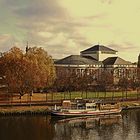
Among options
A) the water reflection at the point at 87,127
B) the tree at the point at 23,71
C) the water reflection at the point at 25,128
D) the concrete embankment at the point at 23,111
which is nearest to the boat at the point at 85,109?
the water reflection at the point at 87,127

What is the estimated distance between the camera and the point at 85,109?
221ft

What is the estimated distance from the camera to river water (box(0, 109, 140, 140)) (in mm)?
48219

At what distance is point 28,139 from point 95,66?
307 ft

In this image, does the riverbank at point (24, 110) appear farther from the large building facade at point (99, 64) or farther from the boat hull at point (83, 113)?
the large building facade at point (99, 64)

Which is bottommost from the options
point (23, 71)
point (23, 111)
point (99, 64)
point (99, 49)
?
point (23, 111)

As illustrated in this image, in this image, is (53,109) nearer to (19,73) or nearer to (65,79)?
(19,73)

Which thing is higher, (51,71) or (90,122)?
(51,71)

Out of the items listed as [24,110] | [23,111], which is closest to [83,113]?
[24,110]

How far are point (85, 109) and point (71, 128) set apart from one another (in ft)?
43.4

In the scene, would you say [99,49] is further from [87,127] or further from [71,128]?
[71,128]

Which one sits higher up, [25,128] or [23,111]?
[23,111]

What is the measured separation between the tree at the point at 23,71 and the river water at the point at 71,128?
35.7 feet

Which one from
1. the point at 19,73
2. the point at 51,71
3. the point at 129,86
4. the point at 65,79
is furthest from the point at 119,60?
the point at 19,73

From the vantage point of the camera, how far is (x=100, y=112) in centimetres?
6862
